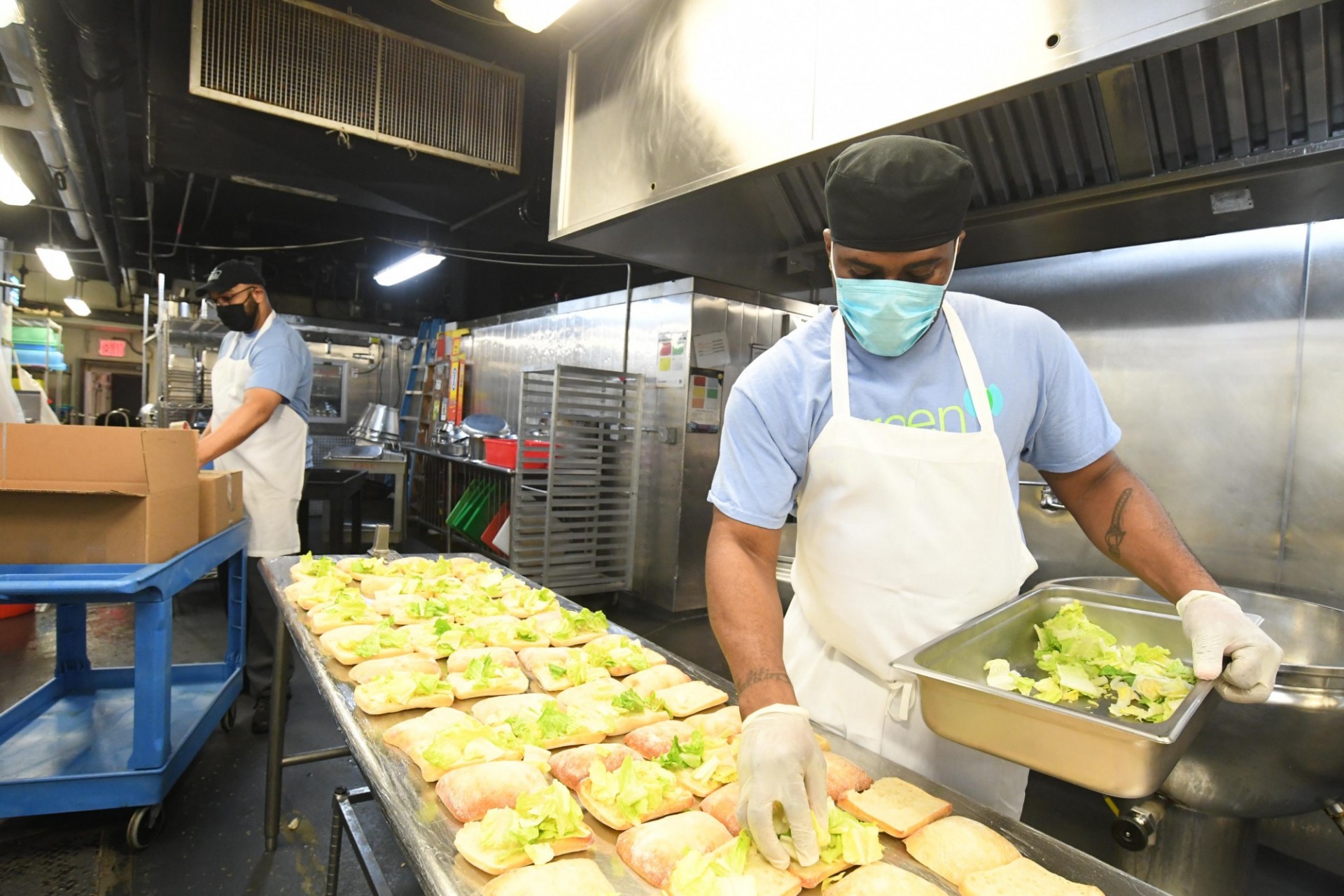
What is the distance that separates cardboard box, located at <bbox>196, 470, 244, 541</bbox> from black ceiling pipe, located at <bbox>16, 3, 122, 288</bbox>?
2384mm

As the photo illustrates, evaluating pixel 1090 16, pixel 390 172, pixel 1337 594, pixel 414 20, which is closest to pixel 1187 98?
pixel 1090 16

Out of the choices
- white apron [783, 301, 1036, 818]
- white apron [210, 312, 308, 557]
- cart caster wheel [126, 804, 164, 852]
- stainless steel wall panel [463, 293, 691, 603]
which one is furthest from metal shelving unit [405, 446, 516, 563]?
white apron [783, 301, 1036, 818]

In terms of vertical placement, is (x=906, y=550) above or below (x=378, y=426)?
above

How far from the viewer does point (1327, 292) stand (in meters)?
2.26

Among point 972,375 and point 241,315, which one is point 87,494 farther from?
point 972,375

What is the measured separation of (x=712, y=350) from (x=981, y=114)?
3.77 meters

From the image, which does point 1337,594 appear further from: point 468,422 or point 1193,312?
point 468,422

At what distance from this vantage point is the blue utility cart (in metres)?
2.14

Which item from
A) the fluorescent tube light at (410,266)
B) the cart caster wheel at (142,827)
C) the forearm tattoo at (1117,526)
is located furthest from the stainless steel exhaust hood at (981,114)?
the fluorescent tube light at (410,266)

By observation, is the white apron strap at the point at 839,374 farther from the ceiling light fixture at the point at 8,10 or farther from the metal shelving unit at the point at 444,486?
the metal shelving unit at the point at 444,486

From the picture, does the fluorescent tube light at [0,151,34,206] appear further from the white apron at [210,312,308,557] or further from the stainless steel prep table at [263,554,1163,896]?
the stainless steel prep table at [263,554,1163,896]

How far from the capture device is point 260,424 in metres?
3.36

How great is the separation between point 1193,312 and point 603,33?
2448mm

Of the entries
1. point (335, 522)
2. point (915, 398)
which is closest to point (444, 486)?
point (335, 522)
